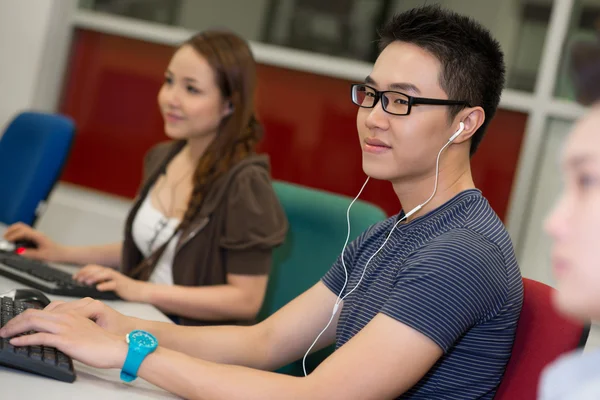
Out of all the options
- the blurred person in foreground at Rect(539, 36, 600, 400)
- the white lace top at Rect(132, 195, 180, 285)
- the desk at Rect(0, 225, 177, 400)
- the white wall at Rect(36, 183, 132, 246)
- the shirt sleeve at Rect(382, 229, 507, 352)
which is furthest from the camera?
the white wall at Rect(36, 183, 132, 246)

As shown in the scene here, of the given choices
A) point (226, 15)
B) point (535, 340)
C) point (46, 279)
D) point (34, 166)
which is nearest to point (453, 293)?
point (535, 340)

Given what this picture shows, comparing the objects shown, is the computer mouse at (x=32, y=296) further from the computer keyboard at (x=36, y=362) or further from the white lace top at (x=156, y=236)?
the white lace top at (x=156, y=236)

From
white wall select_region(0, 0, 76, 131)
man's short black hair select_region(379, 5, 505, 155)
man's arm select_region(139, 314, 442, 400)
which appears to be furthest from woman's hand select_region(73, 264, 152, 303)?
white wall select_region(0, 0, 76, 131)

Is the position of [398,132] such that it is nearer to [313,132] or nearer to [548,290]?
[548,290]

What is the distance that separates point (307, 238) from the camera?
6.48 feet

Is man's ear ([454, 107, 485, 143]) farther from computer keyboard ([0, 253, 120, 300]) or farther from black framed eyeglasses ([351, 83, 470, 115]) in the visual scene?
computer keyboard ([0, 253, 120, 300])

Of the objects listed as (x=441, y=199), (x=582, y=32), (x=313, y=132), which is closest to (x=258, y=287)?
(x=441, y=199)

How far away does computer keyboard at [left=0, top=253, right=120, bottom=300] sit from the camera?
1633 mm

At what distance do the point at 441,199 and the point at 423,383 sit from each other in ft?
1.06

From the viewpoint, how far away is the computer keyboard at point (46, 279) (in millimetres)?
1633

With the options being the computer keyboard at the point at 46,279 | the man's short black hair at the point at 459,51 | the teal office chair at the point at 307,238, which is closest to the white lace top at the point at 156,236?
the teal office chair at the point at 307,238

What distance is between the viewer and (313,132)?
3.30 m

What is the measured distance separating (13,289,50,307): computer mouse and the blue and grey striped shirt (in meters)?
0.54

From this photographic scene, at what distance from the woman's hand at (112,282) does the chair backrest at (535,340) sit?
847 millimetres
